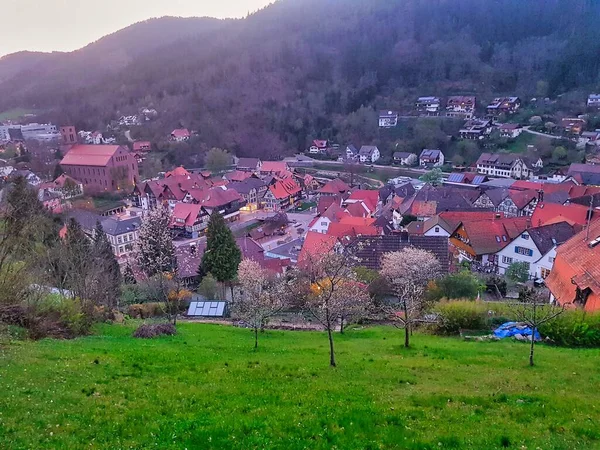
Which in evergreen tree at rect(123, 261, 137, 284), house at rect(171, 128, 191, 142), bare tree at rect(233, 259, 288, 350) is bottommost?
evergreen tree at rect(123, 261, 137, 284)

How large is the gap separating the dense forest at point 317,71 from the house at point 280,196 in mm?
39371

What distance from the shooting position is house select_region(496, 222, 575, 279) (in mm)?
32709

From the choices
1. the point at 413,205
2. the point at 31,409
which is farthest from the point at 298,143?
the point at 31,409

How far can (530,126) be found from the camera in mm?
98438

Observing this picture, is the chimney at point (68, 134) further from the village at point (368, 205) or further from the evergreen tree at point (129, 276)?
the evergreen tree at point (129, 276)

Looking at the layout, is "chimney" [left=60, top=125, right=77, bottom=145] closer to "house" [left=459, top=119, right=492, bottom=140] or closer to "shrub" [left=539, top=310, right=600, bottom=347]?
"house" [left=459, top=119, right=492, bottom=140]

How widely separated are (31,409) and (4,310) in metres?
8.50

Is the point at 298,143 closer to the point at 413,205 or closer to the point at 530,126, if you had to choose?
the point at 530,126

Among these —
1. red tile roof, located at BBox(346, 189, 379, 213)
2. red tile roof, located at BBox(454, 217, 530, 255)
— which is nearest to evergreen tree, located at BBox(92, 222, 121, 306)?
red tile roof, located at BBox(454, 217, 530, 255)

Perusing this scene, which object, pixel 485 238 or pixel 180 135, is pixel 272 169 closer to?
pixel 180 135

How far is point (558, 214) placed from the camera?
41094 millimetres

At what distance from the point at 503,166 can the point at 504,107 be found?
37.7 m

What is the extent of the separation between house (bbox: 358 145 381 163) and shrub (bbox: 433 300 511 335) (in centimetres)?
8117

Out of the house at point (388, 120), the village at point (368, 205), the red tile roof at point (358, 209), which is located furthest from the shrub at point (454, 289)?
the house at point (388, 120)
